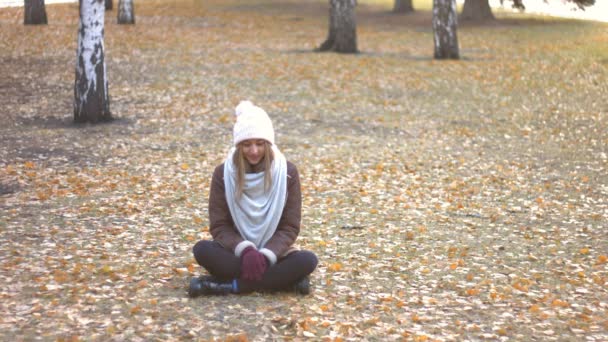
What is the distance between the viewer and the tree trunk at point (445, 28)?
23.4m

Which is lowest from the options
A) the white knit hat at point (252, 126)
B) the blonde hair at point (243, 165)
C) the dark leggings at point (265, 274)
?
the dark leggings at point (265, 274)

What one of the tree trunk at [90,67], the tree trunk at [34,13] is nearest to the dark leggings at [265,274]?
the tree trunk at [90,67]

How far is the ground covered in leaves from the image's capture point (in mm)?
6246

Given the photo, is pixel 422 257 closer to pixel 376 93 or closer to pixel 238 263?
pixel 238 263

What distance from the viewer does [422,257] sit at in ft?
26.3

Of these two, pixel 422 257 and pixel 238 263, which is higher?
pixel 238 263

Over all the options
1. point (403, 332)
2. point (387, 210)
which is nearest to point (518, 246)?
point (387, 210)

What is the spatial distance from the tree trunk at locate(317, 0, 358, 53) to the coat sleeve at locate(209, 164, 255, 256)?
60.2ft

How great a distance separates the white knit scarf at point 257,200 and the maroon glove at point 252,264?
9.9 inches

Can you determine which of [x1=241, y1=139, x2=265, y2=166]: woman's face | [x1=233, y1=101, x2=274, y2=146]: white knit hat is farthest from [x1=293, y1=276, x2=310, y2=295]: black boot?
[x1=233, y1=101, x2=274, y2=146]: white knit hat

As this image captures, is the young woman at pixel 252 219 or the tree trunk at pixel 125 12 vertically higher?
the tree trunk at pixel 125 12

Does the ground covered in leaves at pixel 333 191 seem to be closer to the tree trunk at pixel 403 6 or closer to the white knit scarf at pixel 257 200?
the white knit scarf at pixel 257 200

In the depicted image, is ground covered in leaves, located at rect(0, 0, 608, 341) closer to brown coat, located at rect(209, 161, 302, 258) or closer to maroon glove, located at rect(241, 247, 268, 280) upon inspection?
maroon glove, located at rect(241, 247, 268, 280)

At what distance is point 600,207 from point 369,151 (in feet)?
14.2
